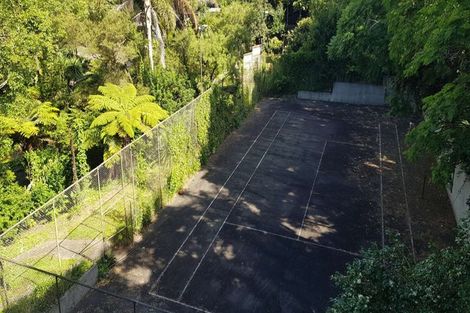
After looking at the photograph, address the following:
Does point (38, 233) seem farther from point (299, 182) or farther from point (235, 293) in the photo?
point (299, 182)

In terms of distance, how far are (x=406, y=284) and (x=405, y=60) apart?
821cm

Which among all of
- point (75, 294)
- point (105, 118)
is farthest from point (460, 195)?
point (105, 118)

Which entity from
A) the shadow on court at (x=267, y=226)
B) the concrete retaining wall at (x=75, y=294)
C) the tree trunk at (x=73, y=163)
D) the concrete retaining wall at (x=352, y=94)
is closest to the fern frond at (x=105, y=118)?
the tree trunk at (x=73, y=163)

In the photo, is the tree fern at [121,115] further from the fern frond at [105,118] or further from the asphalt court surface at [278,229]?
the asphalt court surface at [278,229]

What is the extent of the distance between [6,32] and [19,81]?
5.16ft

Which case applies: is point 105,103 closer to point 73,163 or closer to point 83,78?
point 73,163

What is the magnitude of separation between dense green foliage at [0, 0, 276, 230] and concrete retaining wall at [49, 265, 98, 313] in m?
3.15

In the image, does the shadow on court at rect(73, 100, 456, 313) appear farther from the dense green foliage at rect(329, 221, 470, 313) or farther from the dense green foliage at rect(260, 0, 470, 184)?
the dense green foliage at rect(329, 221, 470, 313)

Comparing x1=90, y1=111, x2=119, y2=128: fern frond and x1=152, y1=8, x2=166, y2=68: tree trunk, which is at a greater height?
x1=152, y1=8, x2=166, y2=68: tree trunk

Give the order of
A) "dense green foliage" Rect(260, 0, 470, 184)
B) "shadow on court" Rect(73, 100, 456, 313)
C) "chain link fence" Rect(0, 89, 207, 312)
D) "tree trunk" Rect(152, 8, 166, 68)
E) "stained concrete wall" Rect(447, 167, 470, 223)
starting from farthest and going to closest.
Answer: "tree trunk" Rect(152, 8, 166, 68)
"stained concrete wall" Rect(447, 167, 470, 223)
"shadow on court" Rect(73, 100, 456, 313)
"chain link fence" Rect(0, 89, 207, 312)
"dense green foliage" Rect(260, 0, 470, 184)

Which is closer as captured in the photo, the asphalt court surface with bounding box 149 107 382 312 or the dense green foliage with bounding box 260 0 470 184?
the dense green foliage with bounding box 260 0 470 184

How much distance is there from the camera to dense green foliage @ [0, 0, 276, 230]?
10.7 meters

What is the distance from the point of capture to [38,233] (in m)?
8.00

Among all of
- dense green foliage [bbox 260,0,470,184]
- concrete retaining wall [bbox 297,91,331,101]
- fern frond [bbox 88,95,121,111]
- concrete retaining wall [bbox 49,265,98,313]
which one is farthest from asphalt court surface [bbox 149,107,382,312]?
concrete retaining wall [bbox 297,91,331,101]
